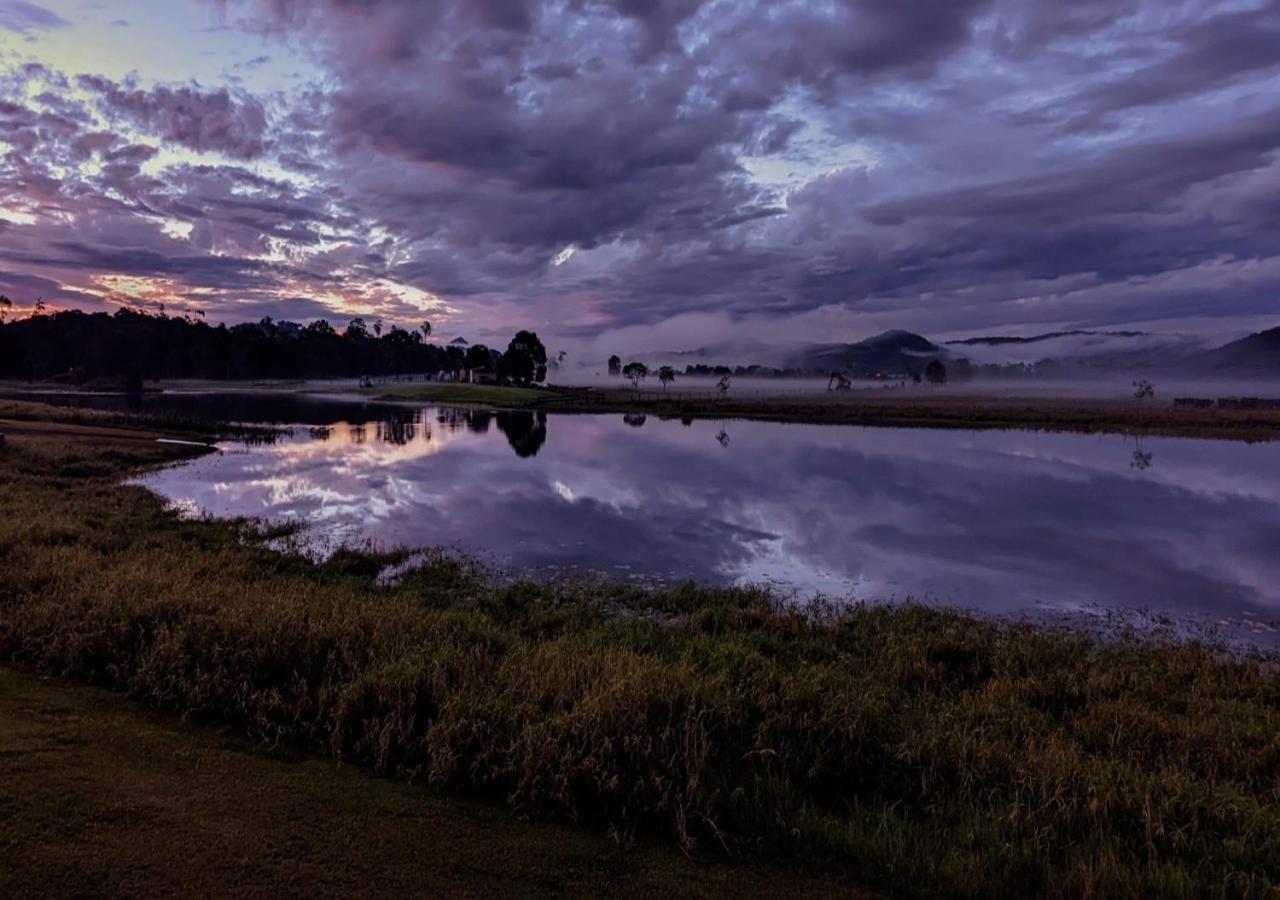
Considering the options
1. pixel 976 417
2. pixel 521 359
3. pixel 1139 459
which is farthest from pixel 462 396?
pixel 1139 459

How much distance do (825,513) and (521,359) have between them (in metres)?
160

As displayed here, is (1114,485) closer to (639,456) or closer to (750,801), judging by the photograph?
(639,456)

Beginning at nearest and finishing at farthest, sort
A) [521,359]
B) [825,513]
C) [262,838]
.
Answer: [262,838] < [825,513] < [521,359]

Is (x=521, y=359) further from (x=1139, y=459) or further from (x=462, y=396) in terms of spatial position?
(x=1139, y=459)

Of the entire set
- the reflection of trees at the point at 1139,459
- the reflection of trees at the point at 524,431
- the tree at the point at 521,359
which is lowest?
the reflection of trees at the point at 1139,459

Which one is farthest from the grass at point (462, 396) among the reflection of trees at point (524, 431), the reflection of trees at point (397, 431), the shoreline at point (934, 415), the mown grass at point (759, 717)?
the mown grass at point (759, 717)

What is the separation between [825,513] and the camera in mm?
27203

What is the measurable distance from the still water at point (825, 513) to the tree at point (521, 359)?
128812 millimetres

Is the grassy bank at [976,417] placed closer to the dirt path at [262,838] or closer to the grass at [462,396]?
the grass at [462,396]

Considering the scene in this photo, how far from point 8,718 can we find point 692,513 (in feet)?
71.6

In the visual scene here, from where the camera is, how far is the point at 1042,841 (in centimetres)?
598

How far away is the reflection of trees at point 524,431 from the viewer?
51.0m

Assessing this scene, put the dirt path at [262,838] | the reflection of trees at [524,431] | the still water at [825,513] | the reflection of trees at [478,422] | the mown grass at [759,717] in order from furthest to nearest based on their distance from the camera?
1. the reflection of trees at [478,422]
2. the reflection of trees at [524,431]
3. the still water at [825,513]
4. the mown grass at [759,717]
5. the dirt path at [262,838]

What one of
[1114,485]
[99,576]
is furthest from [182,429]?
[1114,485]
